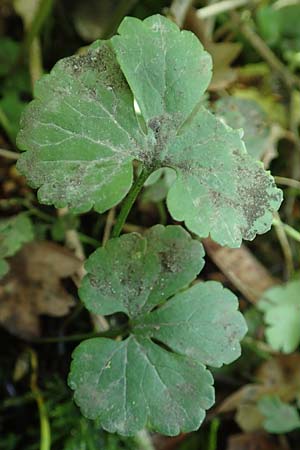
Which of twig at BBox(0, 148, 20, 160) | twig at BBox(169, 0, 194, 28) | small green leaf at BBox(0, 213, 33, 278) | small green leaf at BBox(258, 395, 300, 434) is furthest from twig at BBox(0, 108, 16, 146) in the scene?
small green leaf at BBox(258, 395, 300, 434)

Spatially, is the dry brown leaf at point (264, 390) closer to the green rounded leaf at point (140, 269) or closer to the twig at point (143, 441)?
the twig at point (143, 441)

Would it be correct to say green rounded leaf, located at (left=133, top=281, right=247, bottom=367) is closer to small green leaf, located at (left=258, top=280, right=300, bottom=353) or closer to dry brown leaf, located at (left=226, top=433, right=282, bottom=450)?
small green leaf, located at (left=258, top=280, right=300, bottom=353)

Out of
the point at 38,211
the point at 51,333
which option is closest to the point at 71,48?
the point at 38,211

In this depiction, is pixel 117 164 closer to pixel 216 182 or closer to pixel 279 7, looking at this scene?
pixel 216 182

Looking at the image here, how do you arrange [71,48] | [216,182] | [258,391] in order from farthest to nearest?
[71,48] < [258,391] < [216,182]

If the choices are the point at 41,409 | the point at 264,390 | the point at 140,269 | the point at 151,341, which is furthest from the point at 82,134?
the point at 264,390

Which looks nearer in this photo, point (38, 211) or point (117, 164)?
point (117, 164)
